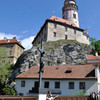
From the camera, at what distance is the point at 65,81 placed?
904 inches

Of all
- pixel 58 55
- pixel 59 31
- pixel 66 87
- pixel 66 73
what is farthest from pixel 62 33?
pixel 66 87

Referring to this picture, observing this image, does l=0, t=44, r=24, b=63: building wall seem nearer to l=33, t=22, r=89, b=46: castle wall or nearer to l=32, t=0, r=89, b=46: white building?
l=32, t=0, r=89, b=46: white building

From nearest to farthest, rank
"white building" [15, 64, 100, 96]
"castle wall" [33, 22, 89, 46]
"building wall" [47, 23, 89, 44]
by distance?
1. "white building" [15, 64, 100, 96]
2. "castle wall" [33, 22, 89, 46]
3. "building wall" [47, 23, 89, 44]

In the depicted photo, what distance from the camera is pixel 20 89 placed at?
80.2 feet

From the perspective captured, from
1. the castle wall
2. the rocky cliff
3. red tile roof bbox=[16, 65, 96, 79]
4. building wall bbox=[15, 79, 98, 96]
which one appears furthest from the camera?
the castle wall

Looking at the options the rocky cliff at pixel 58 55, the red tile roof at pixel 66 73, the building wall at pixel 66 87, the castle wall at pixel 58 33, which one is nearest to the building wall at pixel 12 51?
the castle wall at pixel 58 33

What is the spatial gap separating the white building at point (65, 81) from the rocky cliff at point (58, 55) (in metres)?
9.82

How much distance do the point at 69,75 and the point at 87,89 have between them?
3.80 meters

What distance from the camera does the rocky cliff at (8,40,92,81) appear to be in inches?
1425

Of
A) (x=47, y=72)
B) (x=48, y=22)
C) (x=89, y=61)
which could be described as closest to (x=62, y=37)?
(x=48, y=22)

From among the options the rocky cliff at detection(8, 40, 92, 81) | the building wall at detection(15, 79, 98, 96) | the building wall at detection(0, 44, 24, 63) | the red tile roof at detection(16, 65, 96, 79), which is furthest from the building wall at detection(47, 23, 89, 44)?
the building wall at detection(15, 79, 98, 96)

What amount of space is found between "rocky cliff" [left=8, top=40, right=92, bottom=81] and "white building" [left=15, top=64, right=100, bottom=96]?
9.82 metres

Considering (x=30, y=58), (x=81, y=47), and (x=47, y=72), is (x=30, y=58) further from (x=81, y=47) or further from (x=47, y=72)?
(x=81, y=47)

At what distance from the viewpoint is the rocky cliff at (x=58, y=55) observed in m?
36.2
